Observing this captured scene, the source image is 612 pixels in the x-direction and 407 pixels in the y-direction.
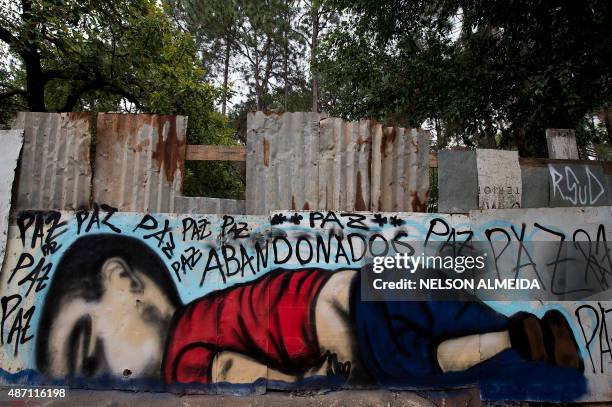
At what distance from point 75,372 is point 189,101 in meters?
6.17

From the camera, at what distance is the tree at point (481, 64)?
5137mm

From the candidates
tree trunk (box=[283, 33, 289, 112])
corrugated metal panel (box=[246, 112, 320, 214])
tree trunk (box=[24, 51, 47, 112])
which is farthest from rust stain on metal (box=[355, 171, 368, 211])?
tree trunk (box=[283, 33, 289, 112])

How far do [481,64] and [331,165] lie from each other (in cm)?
501

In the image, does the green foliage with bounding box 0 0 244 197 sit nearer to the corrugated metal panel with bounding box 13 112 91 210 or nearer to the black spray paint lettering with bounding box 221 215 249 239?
the corrugated metal panel with bounding box 13 112 91 210

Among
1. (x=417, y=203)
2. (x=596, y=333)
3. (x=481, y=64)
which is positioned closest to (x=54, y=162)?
(x=417, y=203)

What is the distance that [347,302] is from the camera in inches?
125

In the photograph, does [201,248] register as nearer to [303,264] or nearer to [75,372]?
[303,264]

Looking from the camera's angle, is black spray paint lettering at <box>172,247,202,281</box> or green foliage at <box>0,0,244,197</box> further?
green foliage at <box>0,0,244,197</box>

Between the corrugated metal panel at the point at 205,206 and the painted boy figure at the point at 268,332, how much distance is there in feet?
1.56

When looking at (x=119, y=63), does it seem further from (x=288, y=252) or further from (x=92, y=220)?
(x=288, y=252)

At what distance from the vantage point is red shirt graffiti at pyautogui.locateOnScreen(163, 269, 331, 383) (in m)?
3.14

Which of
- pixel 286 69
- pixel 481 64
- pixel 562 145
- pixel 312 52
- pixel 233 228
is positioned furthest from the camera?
pixel 286 69

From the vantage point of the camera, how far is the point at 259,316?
316 cm

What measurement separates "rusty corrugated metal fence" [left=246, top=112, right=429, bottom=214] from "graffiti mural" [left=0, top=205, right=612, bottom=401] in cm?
19
